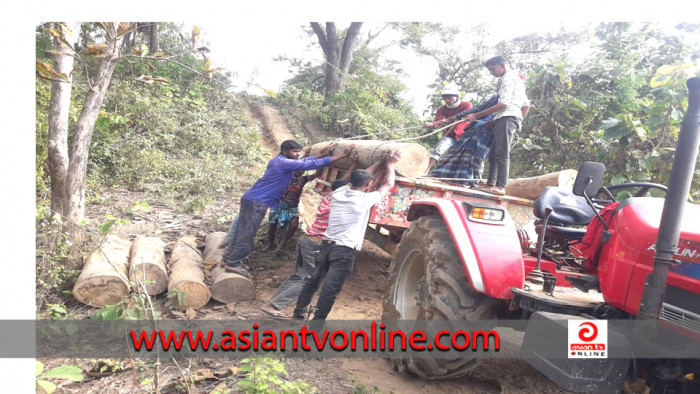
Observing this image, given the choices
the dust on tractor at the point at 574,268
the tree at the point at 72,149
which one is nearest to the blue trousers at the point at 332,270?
the dust on tractor at the point at 574,268

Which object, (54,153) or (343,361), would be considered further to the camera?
(54,153)

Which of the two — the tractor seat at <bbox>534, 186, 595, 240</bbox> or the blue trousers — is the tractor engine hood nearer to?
the tractor seat at <bbox>534, 186, 595, 240</bbox>

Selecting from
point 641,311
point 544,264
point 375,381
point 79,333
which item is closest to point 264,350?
point 375,381

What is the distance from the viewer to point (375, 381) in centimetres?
360

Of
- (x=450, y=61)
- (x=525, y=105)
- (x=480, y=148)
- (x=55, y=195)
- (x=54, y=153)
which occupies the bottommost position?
(x=55, y=195)

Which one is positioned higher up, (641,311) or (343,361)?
(641,311)

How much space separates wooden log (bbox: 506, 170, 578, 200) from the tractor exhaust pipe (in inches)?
112

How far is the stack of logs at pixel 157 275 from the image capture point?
4.55 metres

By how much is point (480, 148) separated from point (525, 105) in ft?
2.29

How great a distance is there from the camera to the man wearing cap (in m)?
6.05

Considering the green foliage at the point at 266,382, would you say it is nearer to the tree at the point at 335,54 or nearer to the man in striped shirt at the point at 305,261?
the man in striped shirt at the point at 305,261

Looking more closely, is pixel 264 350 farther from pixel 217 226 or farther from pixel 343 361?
pixel 217 226

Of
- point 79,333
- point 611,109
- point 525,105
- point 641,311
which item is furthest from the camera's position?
point 611,109

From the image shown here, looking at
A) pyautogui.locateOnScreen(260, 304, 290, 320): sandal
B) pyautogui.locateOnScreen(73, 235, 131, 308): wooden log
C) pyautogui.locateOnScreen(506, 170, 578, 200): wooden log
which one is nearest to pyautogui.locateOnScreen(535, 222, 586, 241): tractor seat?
pyautogui.locateOnScreen(506, 170, 578, 200): wooden log
